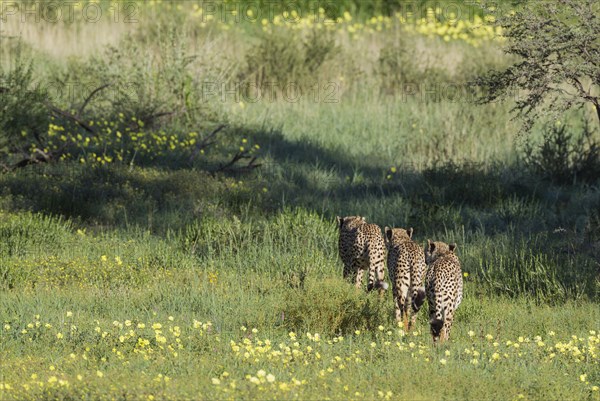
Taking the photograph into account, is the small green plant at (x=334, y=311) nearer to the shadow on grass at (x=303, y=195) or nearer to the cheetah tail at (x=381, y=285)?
the cheetah tail at (x=381, y=285)

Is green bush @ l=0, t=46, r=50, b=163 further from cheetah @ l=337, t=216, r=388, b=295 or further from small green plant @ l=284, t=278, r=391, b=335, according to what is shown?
small green plant @ l=284, t=278, r=391, b=335

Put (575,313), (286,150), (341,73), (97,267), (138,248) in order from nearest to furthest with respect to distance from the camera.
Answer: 1. (575,313)
2. (97,267)
3. (138,248)
4. (286,150)
5. (341,73)

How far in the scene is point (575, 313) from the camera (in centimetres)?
971

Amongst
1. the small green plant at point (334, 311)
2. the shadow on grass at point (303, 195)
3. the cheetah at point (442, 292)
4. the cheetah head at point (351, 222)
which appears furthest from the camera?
the shadow on grass at point (303, 195)

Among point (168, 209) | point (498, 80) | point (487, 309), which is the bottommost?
point (168, 209)

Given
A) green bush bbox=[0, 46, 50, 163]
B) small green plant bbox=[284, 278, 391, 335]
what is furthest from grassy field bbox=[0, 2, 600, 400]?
green bush bbox=[0, 46, 50, 163]

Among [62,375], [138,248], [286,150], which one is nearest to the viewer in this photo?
[62,375]

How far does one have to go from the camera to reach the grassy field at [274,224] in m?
7.51

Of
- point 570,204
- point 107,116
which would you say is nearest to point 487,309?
point 570,204

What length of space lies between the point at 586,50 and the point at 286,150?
20.2ft

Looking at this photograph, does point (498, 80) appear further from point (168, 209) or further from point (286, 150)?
point (286, 150)

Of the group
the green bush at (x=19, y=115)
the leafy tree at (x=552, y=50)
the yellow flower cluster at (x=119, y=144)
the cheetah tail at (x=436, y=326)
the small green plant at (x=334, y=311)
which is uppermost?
the leafy tree at (x=552, y=50)

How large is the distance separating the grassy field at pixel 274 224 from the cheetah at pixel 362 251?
39 cm

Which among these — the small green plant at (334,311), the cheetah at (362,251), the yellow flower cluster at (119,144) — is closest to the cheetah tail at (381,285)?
the cheetah at (362,251)
